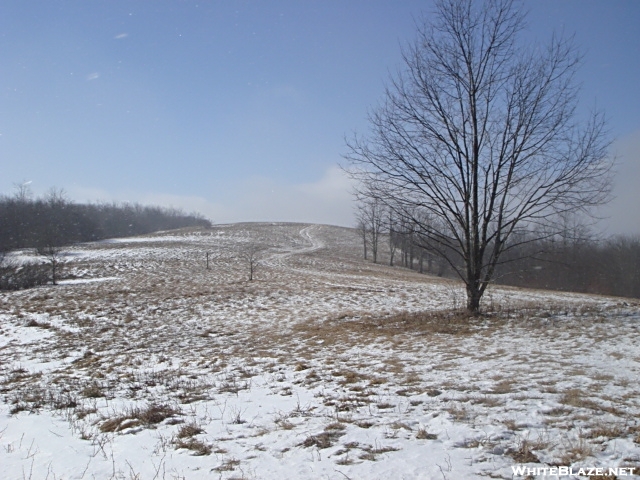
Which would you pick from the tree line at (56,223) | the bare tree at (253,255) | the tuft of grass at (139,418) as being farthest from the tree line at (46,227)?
the tuft of grass at (139,418)

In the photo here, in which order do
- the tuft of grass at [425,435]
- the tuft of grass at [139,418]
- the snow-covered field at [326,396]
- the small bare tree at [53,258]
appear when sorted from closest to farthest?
the snow-covered field at [326,396], the tuft of grass at [425,435], the tuft of grass at [139,418], the small bare tree at [53,258]

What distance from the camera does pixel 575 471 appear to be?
3.45 m

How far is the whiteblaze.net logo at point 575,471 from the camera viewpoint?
133 inches

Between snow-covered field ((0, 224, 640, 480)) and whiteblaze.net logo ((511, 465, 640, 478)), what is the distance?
52 mm

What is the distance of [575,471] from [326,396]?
3.61 m

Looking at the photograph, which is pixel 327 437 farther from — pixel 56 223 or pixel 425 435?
pixel 56 223

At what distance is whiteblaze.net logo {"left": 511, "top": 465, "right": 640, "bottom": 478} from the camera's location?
11.1 feet

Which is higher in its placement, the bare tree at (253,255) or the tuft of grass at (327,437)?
the bare tree at (253,255)

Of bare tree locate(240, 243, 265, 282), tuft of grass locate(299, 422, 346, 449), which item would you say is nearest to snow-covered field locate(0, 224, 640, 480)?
tuft of grass locate(299, 422, 346, 449)

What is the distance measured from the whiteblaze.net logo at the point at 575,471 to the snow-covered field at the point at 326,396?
0.17 feet

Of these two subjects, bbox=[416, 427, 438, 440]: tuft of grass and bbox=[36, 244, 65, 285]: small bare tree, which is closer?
bbox=[416, 427, 438, 440]: tuft of grass

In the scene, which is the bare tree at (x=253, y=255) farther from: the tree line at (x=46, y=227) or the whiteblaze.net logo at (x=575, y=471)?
the whiteblaze.net logo at (x=575, y=471)

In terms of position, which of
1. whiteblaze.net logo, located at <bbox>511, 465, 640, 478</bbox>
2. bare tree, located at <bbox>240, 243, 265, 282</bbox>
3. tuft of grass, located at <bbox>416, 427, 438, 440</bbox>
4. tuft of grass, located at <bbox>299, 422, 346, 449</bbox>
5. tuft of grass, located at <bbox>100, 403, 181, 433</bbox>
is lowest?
tuft of grass, located at <bbox>100, 403, 181, 433</bbox>

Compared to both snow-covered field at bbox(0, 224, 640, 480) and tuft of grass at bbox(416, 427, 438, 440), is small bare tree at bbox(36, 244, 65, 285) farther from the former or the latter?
tuft of grass at bbox(416, 427, 438, 440)
